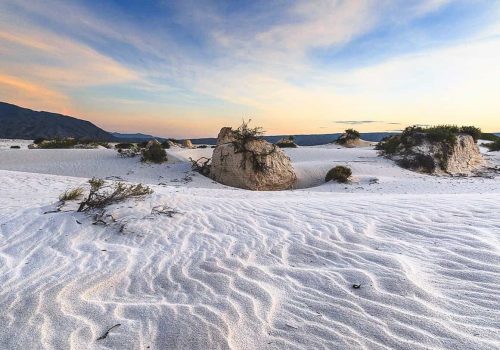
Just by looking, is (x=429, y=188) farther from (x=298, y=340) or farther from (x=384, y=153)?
(x=298, y=340)

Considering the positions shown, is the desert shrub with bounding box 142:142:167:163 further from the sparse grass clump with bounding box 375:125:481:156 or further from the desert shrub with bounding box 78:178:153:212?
the sparse grass clump with bounding box 375:125:481:156

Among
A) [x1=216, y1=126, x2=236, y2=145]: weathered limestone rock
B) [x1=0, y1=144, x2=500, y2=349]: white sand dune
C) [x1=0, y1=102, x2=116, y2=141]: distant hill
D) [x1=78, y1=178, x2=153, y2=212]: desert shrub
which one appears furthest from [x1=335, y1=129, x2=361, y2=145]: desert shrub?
[x1=0, y1=102, x2=116, y2=141]: distant hill

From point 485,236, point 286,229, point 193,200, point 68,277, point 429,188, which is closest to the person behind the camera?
point 68,277

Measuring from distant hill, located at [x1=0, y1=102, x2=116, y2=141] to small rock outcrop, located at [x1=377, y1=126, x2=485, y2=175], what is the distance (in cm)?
6537

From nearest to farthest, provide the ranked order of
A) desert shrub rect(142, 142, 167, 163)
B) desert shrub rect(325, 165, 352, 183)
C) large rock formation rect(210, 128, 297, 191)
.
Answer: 1. large rock formation rect(210, 128, 297, 191)
2. desert shrub rect(325, 165, 352, 183)
3. desert shrub rect(142, 142, 167, 163)

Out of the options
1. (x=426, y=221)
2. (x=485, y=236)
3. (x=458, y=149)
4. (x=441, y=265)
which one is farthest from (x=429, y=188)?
(x=441, y=265)

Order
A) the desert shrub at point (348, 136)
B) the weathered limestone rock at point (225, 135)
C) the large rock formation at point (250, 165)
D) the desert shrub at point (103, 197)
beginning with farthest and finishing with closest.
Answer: the desert shrub at point (348, 136)
the weathered limestone rock at point (225, 135)
the large rock formation at point (250, 165)
the desert shrub at point (103, 197)

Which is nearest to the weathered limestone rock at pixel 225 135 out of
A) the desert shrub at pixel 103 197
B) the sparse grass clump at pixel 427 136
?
the desert shrub at pixel 103 197

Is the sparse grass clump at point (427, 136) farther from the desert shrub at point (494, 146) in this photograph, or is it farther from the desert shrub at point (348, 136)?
the desert shrub at point (348, 136)

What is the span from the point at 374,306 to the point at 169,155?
1487 centimetres

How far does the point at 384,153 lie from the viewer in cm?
1836

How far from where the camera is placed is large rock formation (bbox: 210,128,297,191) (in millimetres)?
12992

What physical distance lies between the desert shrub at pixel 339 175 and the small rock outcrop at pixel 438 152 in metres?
4.64

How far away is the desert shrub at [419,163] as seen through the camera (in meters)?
16.0
